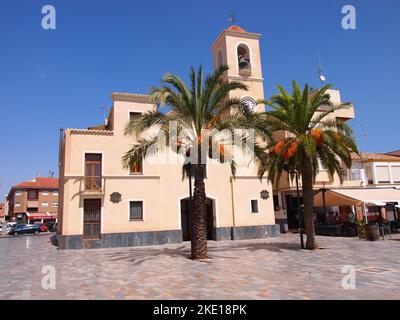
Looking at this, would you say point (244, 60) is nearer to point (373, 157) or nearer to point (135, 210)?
point (135, 210)

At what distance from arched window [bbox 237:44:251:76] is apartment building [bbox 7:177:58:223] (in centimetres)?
4796

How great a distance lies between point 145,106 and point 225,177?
7.57m

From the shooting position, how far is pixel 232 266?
13.1 metres

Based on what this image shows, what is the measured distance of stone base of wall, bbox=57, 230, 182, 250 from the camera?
20750 mm

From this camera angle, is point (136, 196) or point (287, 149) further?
point (136, 196)

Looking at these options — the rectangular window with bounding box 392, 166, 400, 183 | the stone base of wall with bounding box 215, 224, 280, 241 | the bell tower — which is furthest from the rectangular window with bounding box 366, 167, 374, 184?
the bell tower

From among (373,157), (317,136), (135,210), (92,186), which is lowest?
(135,210)

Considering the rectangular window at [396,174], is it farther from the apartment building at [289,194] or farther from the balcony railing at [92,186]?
the balcony railing at [92,186]

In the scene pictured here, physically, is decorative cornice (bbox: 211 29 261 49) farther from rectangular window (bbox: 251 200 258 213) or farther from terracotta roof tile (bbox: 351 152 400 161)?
terracotta roof tile (bbox: 351 152 400 161)

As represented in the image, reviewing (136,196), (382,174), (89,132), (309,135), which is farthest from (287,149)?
(382,174)

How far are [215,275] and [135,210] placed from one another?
1204cm

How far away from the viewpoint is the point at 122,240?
2155 cm
